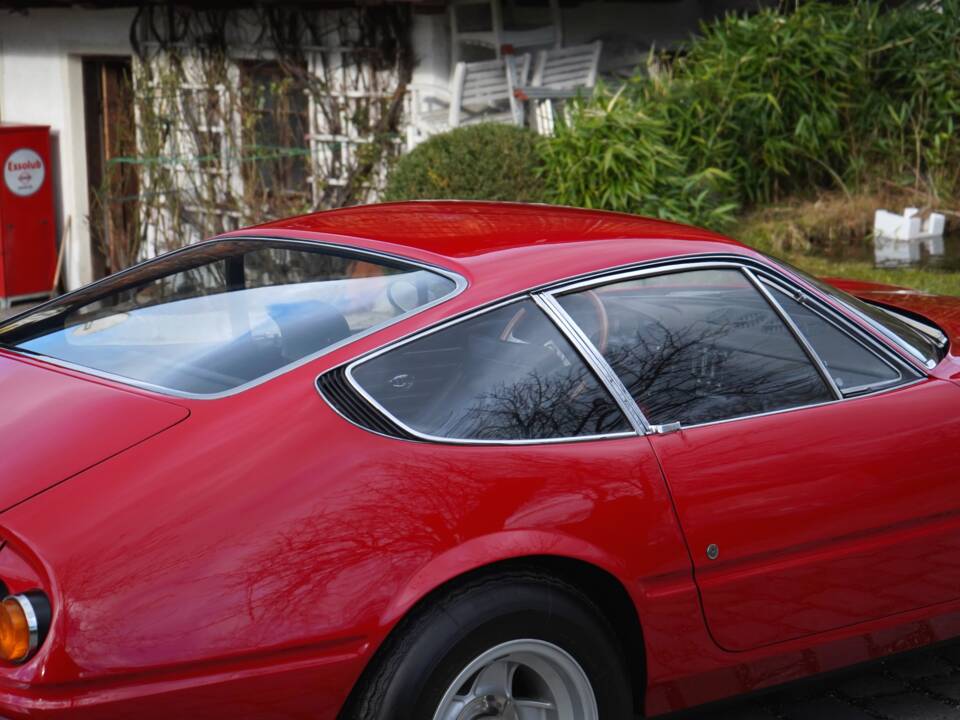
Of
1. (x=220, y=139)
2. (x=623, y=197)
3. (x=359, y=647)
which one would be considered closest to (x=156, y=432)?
(x=359, y=647)

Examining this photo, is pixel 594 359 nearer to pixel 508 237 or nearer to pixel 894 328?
pixel 508 237

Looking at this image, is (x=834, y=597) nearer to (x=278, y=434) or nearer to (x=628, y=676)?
(x=628, y=676)

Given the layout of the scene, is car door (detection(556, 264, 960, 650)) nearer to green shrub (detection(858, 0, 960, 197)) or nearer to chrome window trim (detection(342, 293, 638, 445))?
chrome window trim (detection(342, 293, 638, 445))

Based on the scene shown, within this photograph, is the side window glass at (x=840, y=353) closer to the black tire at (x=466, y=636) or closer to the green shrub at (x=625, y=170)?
the black tire at (x=466, y=636)

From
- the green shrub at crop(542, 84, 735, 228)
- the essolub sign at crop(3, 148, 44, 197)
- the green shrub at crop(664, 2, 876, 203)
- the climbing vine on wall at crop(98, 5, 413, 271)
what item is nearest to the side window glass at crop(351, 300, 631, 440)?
the green shrub at crop(542, 84, 735, 228)

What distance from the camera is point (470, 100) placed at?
9.99 meters

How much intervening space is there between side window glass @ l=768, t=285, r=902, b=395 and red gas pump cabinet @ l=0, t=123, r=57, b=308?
32.5ft

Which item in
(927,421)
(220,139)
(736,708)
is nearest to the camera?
(927,421)

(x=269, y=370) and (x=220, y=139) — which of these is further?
(x=220, y=139)

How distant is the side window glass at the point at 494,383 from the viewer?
9.38ft

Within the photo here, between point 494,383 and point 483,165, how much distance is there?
6425mm

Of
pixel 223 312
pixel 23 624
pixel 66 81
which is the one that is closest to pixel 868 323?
pixel 223 312

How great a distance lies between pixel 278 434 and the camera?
106 inches

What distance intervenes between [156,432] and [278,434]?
247 mm
